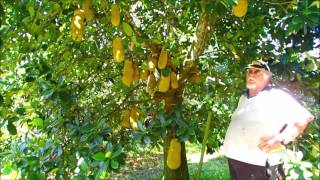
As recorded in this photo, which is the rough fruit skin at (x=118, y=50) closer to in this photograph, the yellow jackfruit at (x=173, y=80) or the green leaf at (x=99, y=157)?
the yellow jackfruit at (x=173, y=80)

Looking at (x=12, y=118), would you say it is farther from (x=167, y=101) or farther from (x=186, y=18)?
(x=186, y=18)

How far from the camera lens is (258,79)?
2.32 m

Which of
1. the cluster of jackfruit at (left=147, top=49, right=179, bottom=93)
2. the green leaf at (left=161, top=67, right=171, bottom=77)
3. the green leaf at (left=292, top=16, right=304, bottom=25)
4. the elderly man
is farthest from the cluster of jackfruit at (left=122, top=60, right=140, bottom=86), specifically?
the green leaf at (left=292, top=16, right=304, bottom=25)

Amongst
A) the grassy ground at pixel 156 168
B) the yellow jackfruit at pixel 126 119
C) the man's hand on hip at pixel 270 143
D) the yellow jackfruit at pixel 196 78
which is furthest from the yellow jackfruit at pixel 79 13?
the grassy ground at pixel 156 168

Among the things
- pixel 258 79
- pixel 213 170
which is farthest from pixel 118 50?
pixel 213 170

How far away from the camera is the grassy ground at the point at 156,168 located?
5970mm

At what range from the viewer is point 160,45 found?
3145 mm

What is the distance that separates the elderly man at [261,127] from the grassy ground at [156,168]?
128 inches

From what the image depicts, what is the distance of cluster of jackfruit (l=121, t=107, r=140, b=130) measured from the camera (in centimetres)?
305

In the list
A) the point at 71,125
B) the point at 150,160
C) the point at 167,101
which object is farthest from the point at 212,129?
the point at 150,160

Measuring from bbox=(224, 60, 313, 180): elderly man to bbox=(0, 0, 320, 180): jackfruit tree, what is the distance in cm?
10

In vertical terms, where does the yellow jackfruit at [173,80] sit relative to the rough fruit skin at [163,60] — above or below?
below

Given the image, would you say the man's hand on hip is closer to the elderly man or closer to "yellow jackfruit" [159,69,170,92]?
the elderly man

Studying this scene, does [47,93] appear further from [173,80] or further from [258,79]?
[173,80]
